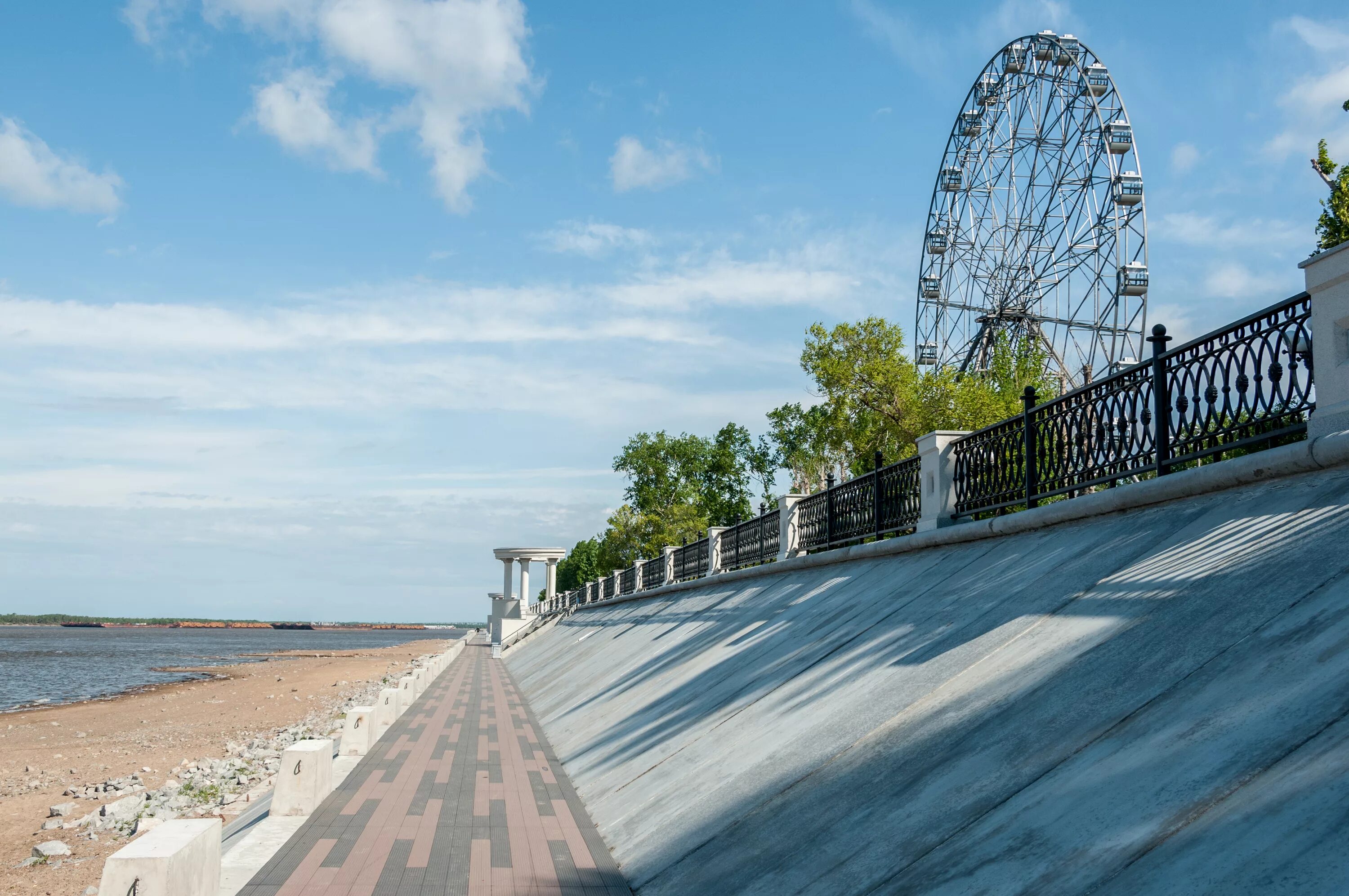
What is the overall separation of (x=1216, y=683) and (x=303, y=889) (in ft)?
17.9

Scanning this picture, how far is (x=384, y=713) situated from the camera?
14.5 m

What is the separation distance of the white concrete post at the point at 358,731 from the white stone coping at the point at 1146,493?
253 inches

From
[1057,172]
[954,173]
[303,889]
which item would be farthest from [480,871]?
[954,173]

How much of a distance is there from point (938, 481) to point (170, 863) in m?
9.09

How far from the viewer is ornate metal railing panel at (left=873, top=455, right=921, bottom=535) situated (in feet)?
42.5

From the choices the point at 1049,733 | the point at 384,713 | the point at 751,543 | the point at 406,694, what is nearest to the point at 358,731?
the point at 384,713

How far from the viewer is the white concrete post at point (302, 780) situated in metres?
8.40

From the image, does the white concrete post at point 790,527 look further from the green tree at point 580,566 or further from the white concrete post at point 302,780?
the green tree at point 580,566

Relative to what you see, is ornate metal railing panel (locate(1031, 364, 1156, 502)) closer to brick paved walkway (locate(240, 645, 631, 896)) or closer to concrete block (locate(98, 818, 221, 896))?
brick paved walkway (locate(240, 645, 631, 896))

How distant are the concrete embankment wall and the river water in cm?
3995

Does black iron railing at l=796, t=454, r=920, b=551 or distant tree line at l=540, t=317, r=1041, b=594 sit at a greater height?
distant tree line at l=540, t=317, r=1041, b=594

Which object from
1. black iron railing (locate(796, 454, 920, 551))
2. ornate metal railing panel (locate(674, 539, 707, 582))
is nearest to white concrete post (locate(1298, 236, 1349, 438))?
black iron railing (locate(796, 454, 920, 551))

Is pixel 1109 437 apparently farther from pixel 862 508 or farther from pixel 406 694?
pixel 406 694

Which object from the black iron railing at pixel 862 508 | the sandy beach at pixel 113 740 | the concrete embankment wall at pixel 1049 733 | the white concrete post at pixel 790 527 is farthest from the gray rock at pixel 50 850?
the white concrete post at pixel 790 527
